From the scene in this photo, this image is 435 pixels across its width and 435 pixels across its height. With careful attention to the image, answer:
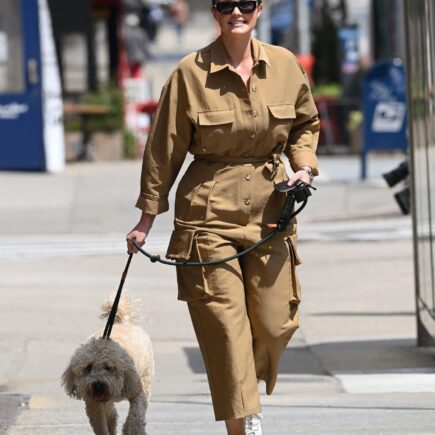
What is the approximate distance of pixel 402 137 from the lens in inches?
805

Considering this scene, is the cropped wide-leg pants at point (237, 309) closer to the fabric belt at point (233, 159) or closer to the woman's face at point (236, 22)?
the fabric belt at point (233, 159)

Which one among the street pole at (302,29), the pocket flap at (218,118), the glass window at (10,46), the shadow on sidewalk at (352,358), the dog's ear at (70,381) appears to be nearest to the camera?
the pocket flap at (218,118)

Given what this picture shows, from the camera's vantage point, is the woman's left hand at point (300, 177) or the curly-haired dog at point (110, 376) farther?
the curly-haired dog at point (110, 376)

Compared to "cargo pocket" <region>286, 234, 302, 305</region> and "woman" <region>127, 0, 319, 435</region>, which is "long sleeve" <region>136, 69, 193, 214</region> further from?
"cargo pocket" <region>286, 234, 302, 305</region>

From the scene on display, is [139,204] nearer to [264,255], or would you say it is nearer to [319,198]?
[264,255]

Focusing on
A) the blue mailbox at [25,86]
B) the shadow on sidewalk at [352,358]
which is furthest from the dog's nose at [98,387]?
the blue mailbox at [25,86]

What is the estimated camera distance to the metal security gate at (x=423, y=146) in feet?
29.2

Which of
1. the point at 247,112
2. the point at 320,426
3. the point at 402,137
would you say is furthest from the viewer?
the point at 402,137

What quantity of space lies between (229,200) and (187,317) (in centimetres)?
546

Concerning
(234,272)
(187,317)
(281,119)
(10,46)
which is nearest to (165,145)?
(281,119)

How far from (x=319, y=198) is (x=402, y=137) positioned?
1.95 m

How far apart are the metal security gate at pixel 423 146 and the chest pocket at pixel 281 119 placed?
113 inches

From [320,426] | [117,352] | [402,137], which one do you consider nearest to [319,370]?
[320,426]

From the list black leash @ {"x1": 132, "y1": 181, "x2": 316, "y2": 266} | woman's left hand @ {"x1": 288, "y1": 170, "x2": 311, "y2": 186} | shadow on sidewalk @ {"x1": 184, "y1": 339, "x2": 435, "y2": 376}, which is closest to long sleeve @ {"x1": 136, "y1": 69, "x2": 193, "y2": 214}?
black leash @ {"x1": 132, "y1": 181, "x2": 316, "y2": 266}
